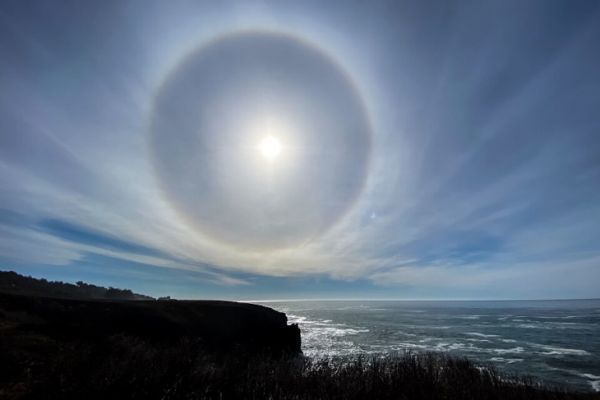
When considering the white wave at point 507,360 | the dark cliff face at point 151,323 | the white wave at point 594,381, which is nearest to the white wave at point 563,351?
the white wave at point 507,360

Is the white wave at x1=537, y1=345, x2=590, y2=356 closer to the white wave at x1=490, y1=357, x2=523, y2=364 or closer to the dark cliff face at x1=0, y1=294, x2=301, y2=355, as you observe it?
the white wave at x1=490, y1=357, x2=523, y2=364

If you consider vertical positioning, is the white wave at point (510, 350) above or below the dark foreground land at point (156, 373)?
below

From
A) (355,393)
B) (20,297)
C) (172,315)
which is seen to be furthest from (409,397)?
(20,297)

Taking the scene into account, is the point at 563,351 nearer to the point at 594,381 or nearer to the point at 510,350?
the point at 510,350

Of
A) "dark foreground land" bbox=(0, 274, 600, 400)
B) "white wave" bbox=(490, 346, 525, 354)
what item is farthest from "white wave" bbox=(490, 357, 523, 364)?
"dark foreground land" bbox=(0, 274, 600, 400)

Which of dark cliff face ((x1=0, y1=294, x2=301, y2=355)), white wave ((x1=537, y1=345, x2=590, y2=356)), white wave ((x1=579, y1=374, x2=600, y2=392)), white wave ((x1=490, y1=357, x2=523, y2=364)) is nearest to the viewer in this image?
white wave ((x1=579, y1=374, x2=600, y2=392))

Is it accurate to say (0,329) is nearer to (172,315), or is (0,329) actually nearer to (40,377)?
(40,377)

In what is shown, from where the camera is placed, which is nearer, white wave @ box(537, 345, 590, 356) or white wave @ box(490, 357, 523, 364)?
white wave @ box(490, 357, 523, 364)

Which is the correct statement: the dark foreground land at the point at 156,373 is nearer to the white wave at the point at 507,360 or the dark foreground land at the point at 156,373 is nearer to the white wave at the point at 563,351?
the white wave at the point at 507,360
